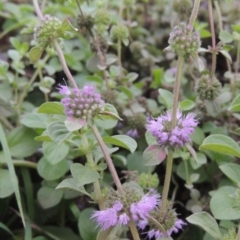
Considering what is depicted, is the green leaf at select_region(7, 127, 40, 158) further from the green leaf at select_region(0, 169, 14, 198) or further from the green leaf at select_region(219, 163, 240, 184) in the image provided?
the green leaf at select_region(219, 163, 240, 184)

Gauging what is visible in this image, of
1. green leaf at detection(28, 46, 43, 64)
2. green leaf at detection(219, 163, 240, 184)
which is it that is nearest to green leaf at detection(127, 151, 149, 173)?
green leaf at detection(219, 163, 240, 184)

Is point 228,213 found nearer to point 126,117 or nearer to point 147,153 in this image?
point 147,153

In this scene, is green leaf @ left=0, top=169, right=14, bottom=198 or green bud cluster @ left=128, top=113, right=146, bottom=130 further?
green bud cluster @ left=128, top=113, right=146, bottom=130

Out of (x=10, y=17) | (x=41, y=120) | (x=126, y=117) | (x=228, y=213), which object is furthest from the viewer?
(x=10, y=17)

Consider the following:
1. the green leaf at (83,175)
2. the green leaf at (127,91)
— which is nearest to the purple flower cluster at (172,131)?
the green leaf at (83,175)

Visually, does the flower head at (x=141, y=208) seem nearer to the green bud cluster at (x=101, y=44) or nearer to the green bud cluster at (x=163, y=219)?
the green bud cluster at (x=163, y=219)

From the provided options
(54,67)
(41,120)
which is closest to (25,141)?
(41,120)
